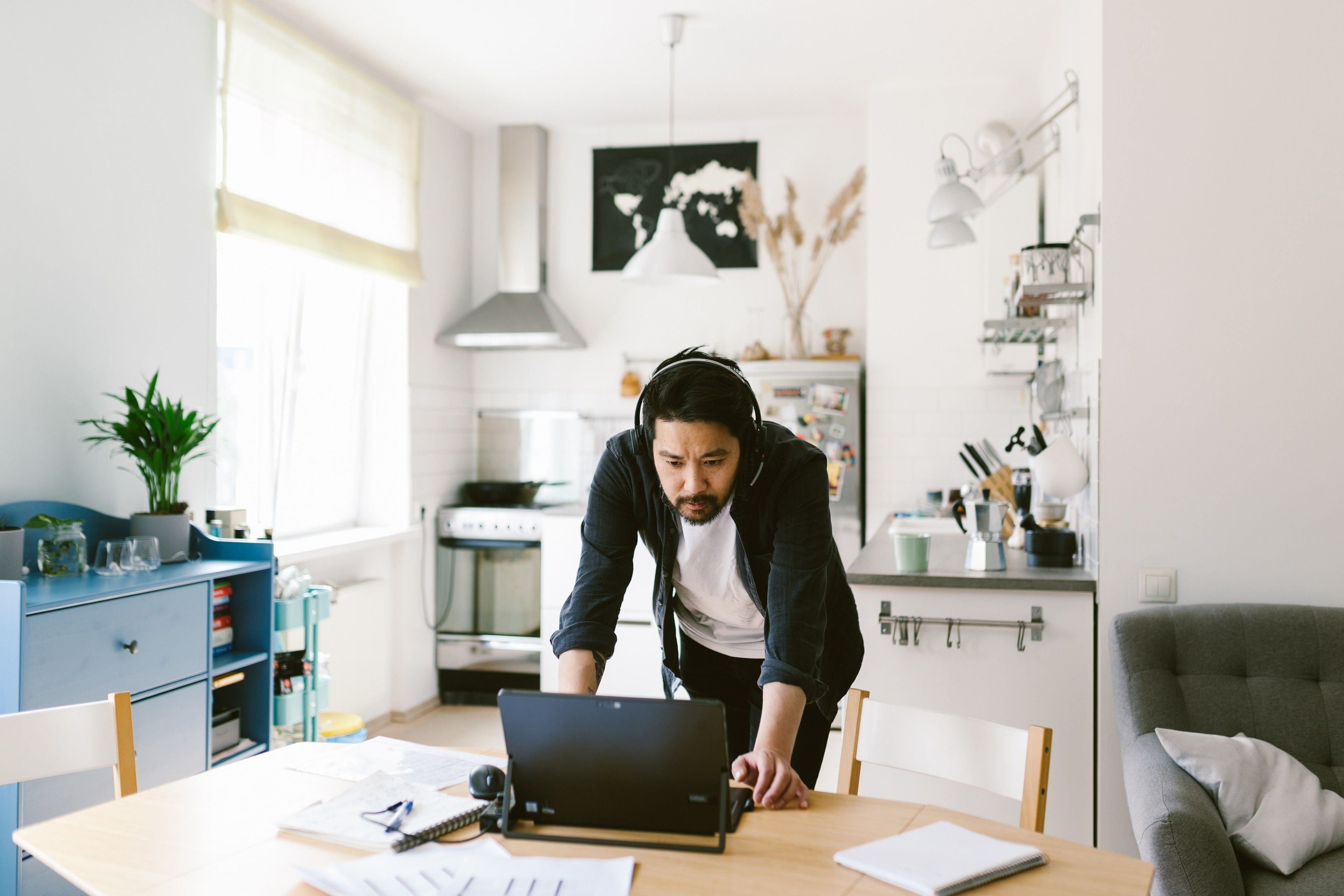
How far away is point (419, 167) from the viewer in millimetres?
4676

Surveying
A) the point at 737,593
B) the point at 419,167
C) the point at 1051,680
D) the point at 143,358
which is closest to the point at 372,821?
the point at 737,593

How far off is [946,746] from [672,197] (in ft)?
12.9

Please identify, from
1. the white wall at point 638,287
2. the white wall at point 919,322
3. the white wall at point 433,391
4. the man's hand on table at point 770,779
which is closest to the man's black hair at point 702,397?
the man's hand on table at point 770,779

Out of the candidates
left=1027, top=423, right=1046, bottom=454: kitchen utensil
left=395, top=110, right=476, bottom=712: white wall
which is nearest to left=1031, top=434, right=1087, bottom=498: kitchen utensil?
left=1027, top=423, right=1046, bottom=454: kitchen utensil

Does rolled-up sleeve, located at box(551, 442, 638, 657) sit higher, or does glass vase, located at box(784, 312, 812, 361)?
glass vase, located at box(784, 312, 812, 361)

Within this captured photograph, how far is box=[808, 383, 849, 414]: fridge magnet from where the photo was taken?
14.9ft

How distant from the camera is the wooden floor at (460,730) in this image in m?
4.23

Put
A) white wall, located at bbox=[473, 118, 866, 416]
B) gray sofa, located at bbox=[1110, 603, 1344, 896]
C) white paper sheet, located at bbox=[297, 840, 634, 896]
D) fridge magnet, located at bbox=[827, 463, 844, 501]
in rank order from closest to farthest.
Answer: white paper sheet, located at bbox=[297, 840, 634, 896] < gray sofa, located at bbox=[1110, 603, 1344, 896] < fridge magnet, located at bbox=[827, 463, 844, 501] < white wall, located at bbox=[473, 118, 866, 416]

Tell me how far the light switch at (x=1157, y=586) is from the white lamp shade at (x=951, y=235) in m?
1.50

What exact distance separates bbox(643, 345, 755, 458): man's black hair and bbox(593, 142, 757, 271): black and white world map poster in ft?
11.4

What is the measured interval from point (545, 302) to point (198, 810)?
3853mm

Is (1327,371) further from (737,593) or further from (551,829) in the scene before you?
(551,829)

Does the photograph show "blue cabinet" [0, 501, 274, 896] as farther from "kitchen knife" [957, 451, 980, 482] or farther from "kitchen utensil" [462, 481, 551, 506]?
"kitchen knife" [957, 451, 980, 482]

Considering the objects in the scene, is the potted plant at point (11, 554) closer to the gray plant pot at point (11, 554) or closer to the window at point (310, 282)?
the gray plant pot at point (11, 554)
